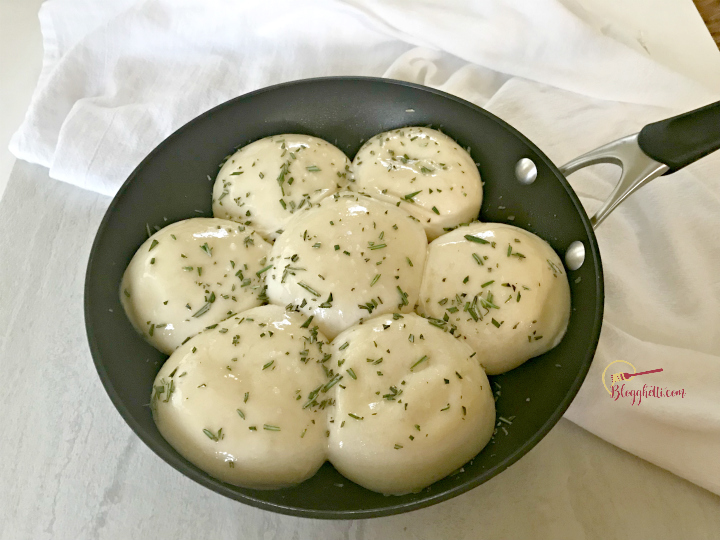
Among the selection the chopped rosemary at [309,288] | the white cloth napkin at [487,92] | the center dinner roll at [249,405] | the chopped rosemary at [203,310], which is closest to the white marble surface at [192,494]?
the white cloth napkin at [487,92]

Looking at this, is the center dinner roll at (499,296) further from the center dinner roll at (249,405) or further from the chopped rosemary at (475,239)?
the center dinner roll at (249,405)

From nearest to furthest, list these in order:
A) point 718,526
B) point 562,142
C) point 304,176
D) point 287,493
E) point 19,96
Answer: point 287,493 → point 718,526 → point 304,176 → point 562,142 → point 19,96

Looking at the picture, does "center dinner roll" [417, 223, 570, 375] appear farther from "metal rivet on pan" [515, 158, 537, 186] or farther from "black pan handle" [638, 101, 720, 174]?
"black pan handle" [638, 101, 720, 174]

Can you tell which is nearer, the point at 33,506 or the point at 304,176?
the point at 33,506

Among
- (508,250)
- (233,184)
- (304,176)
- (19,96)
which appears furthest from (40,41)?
(508,250)

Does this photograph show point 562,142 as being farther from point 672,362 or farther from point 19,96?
point 19,96
